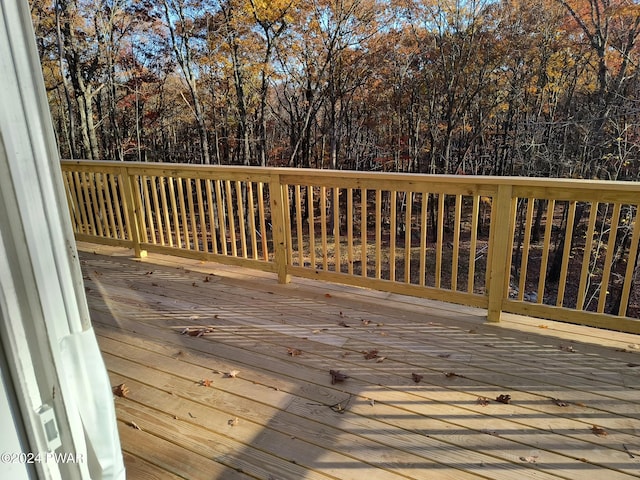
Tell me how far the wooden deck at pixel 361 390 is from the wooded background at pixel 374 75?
25.4 feet

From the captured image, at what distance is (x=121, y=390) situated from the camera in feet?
7.38

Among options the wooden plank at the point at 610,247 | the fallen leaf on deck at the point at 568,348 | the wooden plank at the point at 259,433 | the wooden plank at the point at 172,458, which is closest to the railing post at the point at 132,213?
the wooden plank at the point at 259,433

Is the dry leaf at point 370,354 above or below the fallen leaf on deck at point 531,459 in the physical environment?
above

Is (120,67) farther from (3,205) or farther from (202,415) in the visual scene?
(3,205)

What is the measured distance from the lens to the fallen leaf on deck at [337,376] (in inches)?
90.8

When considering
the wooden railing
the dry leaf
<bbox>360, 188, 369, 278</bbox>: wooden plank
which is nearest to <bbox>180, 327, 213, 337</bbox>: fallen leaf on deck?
the wooden railing

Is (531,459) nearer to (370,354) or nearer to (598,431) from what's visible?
(598,431)

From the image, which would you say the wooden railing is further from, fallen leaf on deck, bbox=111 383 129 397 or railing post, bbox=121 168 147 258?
fallen leaf on deck, bbox=111 383 129 397

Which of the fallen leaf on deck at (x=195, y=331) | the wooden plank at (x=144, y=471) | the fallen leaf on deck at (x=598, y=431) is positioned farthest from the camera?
the fallen leaf on deck at (x=195, y=331)

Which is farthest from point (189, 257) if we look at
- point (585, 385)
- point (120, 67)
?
point (120, 67)

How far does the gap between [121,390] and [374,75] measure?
1317 cm

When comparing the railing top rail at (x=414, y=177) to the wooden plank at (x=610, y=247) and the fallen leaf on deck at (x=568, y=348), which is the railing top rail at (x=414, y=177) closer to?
the wooden plank at (x=610, y=247)

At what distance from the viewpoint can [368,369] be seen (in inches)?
95.3

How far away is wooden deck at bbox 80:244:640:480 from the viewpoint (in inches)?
69.5
